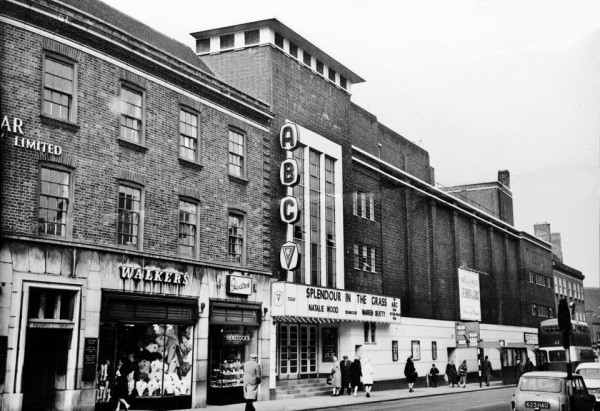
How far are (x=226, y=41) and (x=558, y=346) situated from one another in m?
27.3

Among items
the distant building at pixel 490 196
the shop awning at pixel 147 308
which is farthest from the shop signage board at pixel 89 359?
the distant building at pixel 490 196

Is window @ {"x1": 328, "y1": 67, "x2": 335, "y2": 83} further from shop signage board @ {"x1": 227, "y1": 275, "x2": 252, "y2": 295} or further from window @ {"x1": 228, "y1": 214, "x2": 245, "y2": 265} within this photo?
shop signage board @ {"x1": 227, "y1": 275, "x2": 252, "y2": 295}

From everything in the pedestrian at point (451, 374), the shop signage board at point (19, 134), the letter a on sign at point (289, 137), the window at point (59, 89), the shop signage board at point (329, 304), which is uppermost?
the letter a on sign at point (289, 137)

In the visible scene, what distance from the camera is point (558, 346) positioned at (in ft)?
144

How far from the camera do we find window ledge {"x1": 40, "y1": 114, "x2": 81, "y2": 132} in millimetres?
20109

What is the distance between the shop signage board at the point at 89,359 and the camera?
20281 millimetres

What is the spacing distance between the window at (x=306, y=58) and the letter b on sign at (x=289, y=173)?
649 cm

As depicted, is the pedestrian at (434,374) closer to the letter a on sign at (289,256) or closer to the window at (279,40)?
the letter a on sign at (289,256)

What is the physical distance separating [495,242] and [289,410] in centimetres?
4271

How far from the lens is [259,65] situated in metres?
32.2

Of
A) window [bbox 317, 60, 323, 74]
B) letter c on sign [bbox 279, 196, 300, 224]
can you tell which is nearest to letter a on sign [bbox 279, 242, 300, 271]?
letter c on sign [bbox 279, 196, 300, 224]

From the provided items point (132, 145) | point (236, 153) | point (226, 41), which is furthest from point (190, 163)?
point (226, 41)

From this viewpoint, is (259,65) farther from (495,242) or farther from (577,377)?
(495,242)

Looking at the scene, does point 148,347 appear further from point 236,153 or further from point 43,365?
point 236,153
